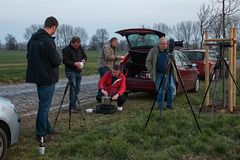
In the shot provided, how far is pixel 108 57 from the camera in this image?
10820mm

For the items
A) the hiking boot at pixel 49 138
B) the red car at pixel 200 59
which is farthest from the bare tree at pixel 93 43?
the hiking boot at pixel 49 138

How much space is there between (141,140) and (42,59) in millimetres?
2220

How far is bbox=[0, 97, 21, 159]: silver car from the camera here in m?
5.67

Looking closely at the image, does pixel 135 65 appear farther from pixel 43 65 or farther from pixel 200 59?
pixel 200 59

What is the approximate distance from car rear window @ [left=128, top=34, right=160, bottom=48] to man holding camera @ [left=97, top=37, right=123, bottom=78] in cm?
111

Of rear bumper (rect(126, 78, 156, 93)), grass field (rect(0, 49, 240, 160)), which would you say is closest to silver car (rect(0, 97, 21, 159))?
grass field (rect(0, 49, 240, 160))

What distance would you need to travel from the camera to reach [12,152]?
628 cm

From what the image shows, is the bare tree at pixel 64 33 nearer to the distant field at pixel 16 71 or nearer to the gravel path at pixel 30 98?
the distant field at pixel 16 71

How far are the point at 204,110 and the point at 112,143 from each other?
4.45m

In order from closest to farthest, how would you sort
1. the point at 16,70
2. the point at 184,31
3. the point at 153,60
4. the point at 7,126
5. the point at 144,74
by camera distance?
the point at 7,126 → the point at 153,60 → the point at 144,74 → the point at 16,70 → the point at 184,31

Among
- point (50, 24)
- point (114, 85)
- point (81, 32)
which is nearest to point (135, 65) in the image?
point (114, 85)

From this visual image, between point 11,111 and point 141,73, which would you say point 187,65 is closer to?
point 141,73

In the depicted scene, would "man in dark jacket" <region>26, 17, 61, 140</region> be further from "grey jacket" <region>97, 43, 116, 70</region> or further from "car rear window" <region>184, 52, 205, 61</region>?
"car rear window" <region>184, 52, 205, 61</region>

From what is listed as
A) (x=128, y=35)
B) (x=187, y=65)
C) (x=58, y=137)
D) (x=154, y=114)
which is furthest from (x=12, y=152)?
(x=187, y=65)
